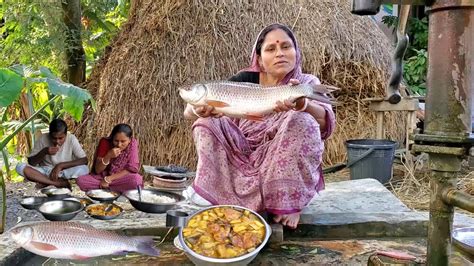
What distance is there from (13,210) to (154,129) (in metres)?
2.19

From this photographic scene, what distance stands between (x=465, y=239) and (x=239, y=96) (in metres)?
1.30

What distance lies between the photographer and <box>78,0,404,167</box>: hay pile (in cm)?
620

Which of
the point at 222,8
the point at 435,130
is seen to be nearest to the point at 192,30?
the point at 222,8

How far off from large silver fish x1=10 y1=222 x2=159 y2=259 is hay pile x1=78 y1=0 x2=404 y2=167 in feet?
13.2

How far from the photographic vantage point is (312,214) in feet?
9.75

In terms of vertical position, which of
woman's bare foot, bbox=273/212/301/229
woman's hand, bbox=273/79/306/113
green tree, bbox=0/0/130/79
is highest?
green tree, bbox=0/0/130/79

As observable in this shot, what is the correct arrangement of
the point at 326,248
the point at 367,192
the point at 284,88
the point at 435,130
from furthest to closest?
the point at 367,192, the point at 326,248, the point at 284,88, the point at 435,130

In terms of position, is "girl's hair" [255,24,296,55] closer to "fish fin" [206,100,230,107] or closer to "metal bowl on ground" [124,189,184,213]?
"fish fin" [206,100,230,107]

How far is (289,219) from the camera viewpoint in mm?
2658

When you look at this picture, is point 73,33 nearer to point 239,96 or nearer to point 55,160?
point 55,160

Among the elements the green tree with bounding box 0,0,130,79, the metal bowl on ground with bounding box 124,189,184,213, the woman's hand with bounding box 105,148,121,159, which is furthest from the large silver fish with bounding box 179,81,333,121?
the green tree with bounding box 0,0,130,79

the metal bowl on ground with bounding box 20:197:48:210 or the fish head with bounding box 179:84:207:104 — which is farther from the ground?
the fish head with bounding box 179:84:207:104

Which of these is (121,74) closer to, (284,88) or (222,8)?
(222,8)

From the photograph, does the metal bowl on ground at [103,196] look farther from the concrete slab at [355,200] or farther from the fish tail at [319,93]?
the fish tail at [319,93]
